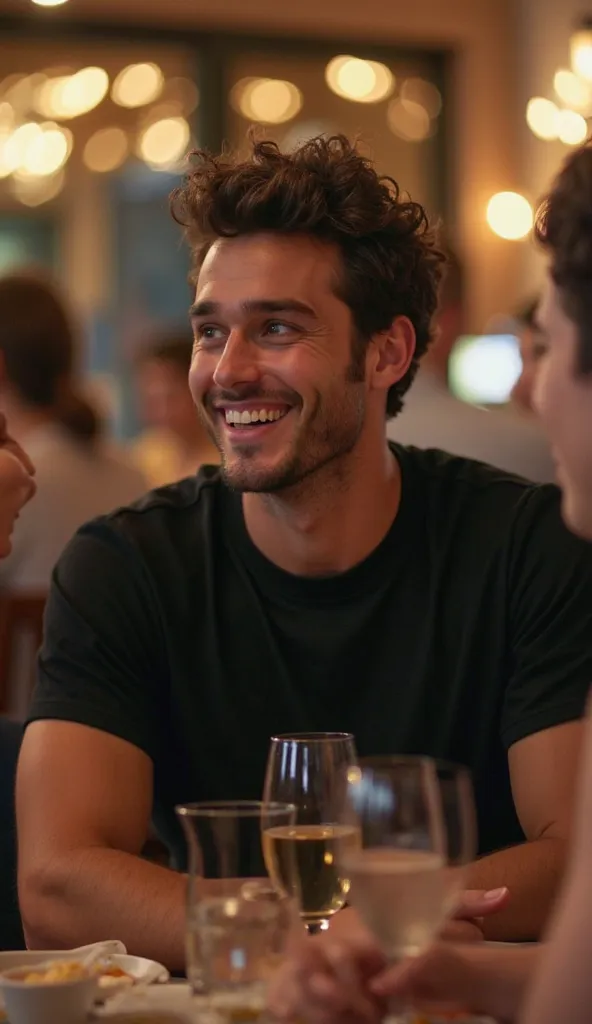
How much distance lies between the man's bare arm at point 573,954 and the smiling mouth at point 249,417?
108cm

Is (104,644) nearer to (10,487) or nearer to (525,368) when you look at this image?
(10,487)

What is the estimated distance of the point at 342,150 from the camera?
219cm

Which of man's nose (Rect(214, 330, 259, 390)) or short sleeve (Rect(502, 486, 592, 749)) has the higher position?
man's nose (Rect(214, 330, 259, 390))

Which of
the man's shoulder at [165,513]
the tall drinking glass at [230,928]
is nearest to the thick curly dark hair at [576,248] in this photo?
the tall drinking glass at [230,928]

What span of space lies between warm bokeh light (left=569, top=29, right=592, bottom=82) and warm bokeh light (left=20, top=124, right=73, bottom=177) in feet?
8.60

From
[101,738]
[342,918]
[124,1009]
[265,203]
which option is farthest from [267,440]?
[124,1009]

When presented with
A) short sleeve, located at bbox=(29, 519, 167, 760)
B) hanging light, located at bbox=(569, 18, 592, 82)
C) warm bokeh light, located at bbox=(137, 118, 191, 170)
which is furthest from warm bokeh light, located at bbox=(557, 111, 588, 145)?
short sleeve, located at bbox=(29, 519, 167, 760)

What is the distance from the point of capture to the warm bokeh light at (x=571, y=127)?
6.40 meters

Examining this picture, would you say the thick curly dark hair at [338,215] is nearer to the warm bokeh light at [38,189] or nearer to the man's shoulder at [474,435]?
the man's shoulder at [474,435]

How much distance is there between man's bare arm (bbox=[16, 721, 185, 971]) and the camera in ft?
5.29

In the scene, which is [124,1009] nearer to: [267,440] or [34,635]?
[267,440]

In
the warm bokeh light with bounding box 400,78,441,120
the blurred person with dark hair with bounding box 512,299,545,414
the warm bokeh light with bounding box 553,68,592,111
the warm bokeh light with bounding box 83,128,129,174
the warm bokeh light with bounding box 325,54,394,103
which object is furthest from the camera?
the warm bokeh light with bounding box 83,128,129,174

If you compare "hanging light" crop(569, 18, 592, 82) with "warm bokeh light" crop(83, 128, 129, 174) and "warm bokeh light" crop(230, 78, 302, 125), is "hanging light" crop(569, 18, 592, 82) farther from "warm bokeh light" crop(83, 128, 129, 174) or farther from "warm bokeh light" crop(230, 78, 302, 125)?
"warm bokeh light" crop(83, 128, 129, 174)

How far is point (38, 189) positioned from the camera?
8.59m
